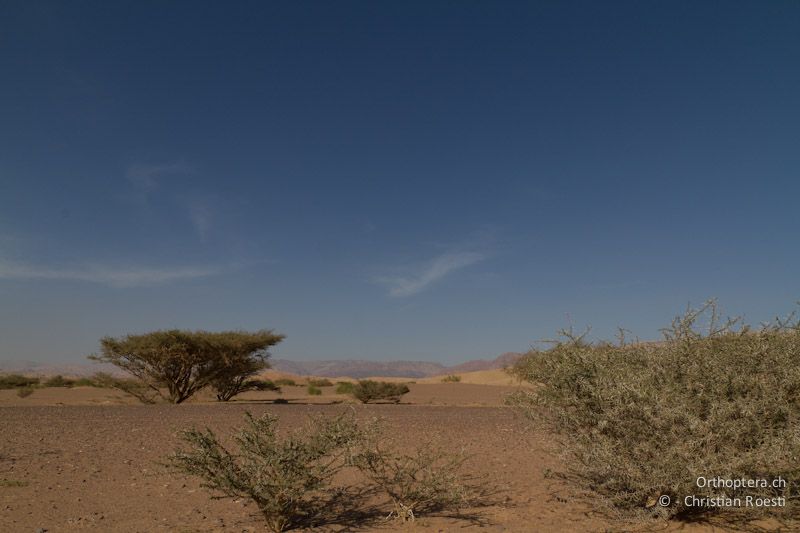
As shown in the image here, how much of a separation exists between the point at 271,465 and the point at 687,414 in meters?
4.28

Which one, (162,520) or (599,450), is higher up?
(599,450)

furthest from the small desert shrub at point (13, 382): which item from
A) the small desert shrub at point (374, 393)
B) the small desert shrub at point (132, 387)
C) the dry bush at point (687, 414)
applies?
the dry bush at point (687, 414)

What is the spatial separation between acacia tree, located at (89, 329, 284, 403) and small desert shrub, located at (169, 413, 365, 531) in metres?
20.6

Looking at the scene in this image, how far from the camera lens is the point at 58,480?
7840 mm

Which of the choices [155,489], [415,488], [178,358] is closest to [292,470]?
[415,488]

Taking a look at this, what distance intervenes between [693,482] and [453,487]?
8.48 ft

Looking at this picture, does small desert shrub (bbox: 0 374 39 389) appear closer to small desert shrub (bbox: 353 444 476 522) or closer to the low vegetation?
the low vegetation

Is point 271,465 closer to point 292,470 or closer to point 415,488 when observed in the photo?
point 292,470

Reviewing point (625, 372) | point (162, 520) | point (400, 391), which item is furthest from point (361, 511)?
point (400, 391)

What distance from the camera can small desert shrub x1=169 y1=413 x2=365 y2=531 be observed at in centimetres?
564

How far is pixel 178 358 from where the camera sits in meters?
25.0

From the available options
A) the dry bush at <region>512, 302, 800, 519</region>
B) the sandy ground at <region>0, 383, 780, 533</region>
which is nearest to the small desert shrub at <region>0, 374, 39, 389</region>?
the sandy ground at <region>0, 383, 780, 533</region>

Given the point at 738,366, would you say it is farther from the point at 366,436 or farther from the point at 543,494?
the point at 366,436

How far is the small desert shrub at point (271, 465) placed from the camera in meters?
5.64
